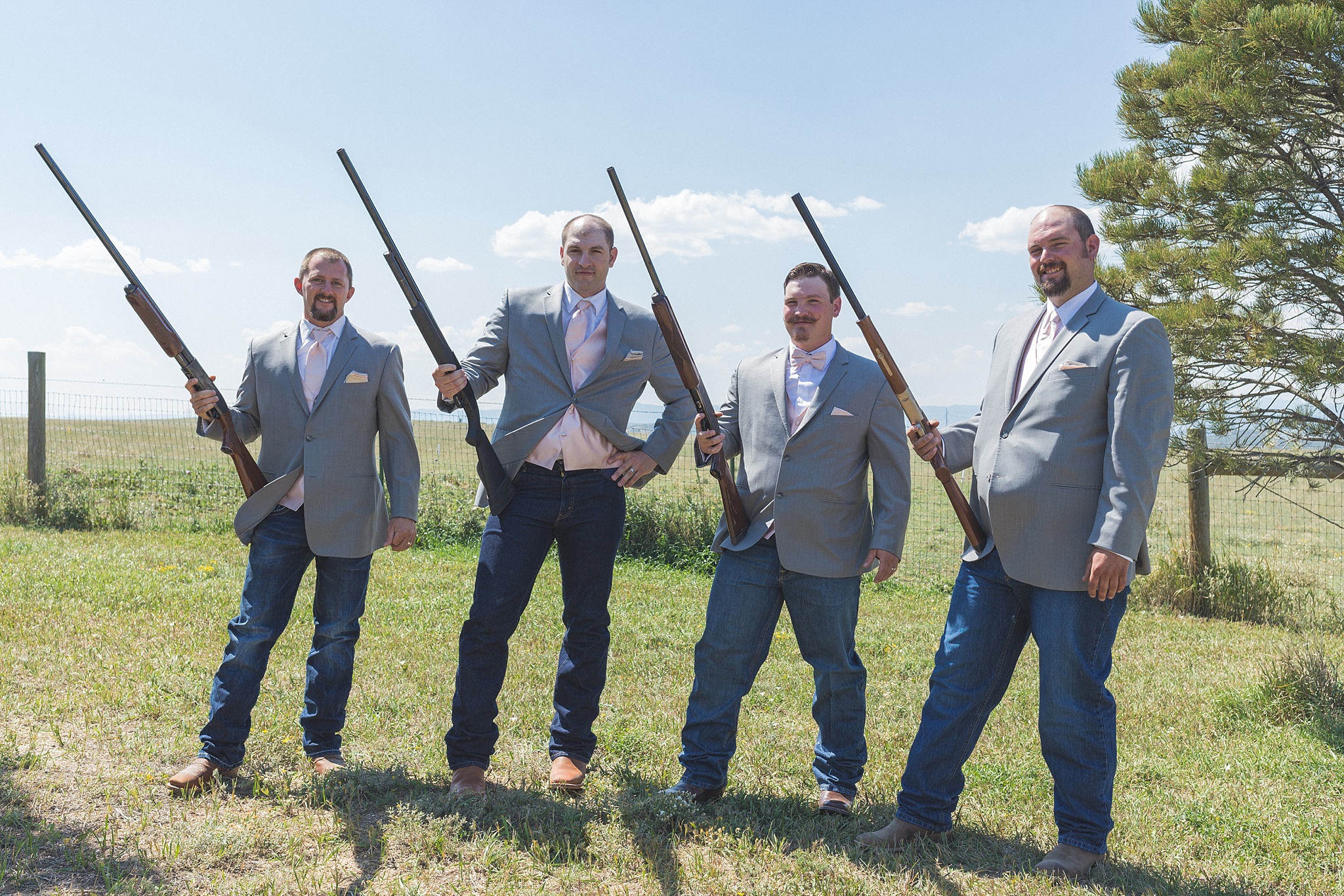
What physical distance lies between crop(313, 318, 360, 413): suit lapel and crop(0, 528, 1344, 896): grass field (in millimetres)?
1772

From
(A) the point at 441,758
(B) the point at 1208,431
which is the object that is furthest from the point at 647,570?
(A) the point at 441,758

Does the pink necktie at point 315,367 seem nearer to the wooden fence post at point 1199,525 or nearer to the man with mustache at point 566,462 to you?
the man with mustache at point 566,462

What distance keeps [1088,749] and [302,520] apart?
353 centimetres

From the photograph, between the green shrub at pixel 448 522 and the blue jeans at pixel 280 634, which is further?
Answer: the green shrub at pixel 448 522

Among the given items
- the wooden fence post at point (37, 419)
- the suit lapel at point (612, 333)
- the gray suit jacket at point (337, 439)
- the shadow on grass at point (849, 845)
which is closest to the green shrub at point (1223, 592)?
the shadow on grass at point (849, 845)

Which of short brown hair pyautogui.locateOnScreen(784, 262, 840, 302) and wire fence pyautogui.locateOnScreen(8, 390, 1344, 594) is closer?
short brown hair pyautogui.locateOnScreen(784, 262, 840, 302)

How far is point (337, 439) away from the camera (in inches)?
183

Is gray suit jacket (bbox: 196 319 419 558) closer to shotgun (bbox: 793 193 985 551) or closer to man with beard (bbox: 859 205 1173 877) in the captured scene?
shotgun (bbox: 793 193 985 551)

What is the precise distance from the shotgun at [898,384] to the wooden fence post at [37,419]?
39.8 feet

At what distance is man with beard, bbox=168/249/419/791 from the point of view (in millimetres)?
4562

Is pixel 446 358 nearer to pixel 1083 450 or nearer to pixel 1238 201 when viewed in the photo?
pixel 1083 450

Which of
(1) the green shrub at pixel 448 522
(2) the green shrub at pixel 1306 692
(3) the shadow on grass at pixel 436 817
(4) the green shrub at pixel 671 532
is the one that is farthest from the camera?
(1) the green shrub at pixel 448 522

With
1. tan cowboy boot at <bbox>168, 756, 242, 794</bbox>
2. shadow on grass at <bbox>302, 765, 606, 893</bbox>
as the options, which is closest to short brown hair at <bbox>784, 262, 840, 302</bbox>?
shadow on grass at <bbox>302, 765, 606, 893</bbox>

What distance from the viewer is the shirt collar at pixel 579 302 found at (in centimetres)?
468
